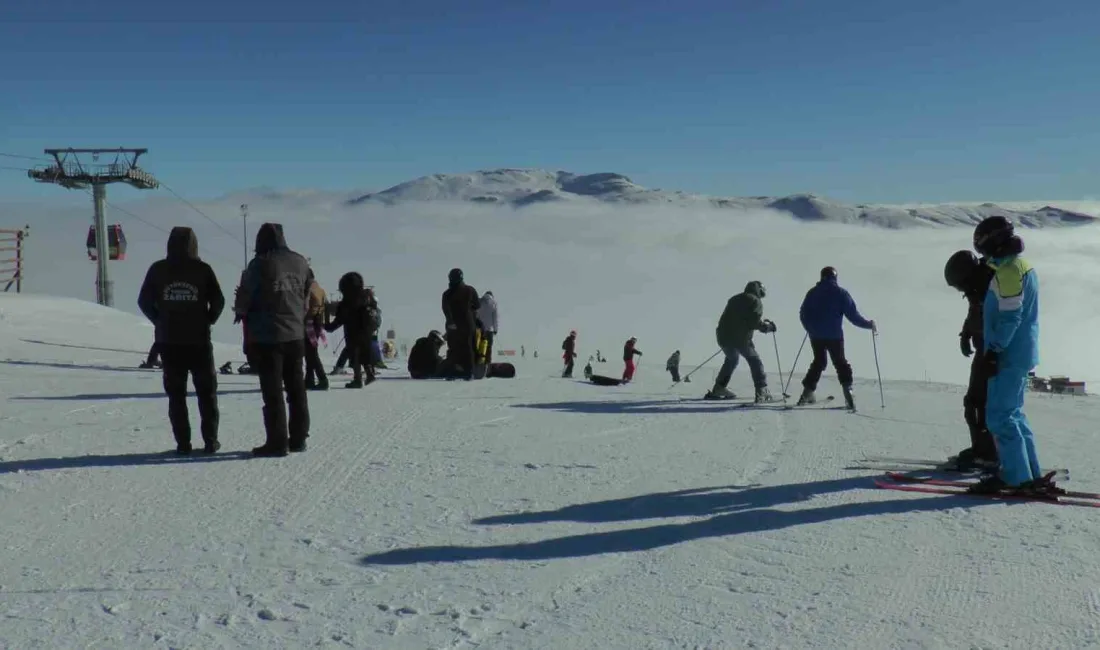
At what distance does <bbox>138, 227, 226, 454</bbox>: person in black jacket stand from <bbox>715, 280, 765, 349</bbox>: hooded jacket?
6539mm

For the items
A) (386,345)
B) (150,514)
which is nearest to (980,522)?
(150,514)

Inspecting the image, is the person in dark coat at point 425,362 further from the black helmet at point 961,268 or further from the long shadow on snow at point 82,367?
the black helmet at point 961,268

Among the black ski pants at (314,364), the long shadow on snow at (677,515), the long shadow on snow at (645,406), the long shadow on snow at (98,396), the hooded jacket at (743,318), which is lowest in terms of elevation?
the long shadow on snow at (677,515)

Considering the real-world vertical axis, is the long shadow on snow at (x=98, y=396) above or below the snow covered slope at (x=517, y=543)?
above

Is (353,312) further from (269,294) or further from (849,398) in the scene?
(849,398)

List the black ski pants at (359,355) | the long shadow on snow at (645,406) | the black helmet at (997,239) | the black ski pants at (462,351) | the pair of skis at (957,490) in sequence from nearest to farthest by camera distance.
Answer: the black helmet at (997,239) → the pair of skis at (957,490) → the long shadow on snow at (645,406) → the black ski pants at (359,355) → the black ski pants at (462,351)

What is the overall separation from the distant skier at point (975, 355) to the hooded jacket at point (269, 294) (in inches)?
198

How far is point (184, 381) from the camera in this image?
21.7 feet

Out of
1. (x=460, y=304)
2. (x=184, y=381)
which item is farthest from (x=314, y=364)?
(x=184, y=381)

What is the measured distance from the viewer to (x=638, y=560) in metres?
4.25

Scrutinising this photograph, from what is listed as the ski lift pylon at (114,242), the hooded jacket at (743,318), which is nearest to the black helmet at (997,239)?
the hooded jacket at (743,318)

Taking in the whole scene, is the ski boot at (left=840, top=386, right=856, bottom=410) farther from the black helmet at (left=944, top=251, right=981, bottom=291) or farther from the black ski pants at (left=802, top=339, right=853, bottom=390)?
the black helmet at (left=944, top=251, right=981, bottom=291)

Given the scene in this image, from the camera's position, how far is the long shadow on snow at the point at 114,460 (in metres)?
6.25

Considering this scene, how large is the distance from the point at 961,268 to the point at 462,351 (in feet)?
27.8
